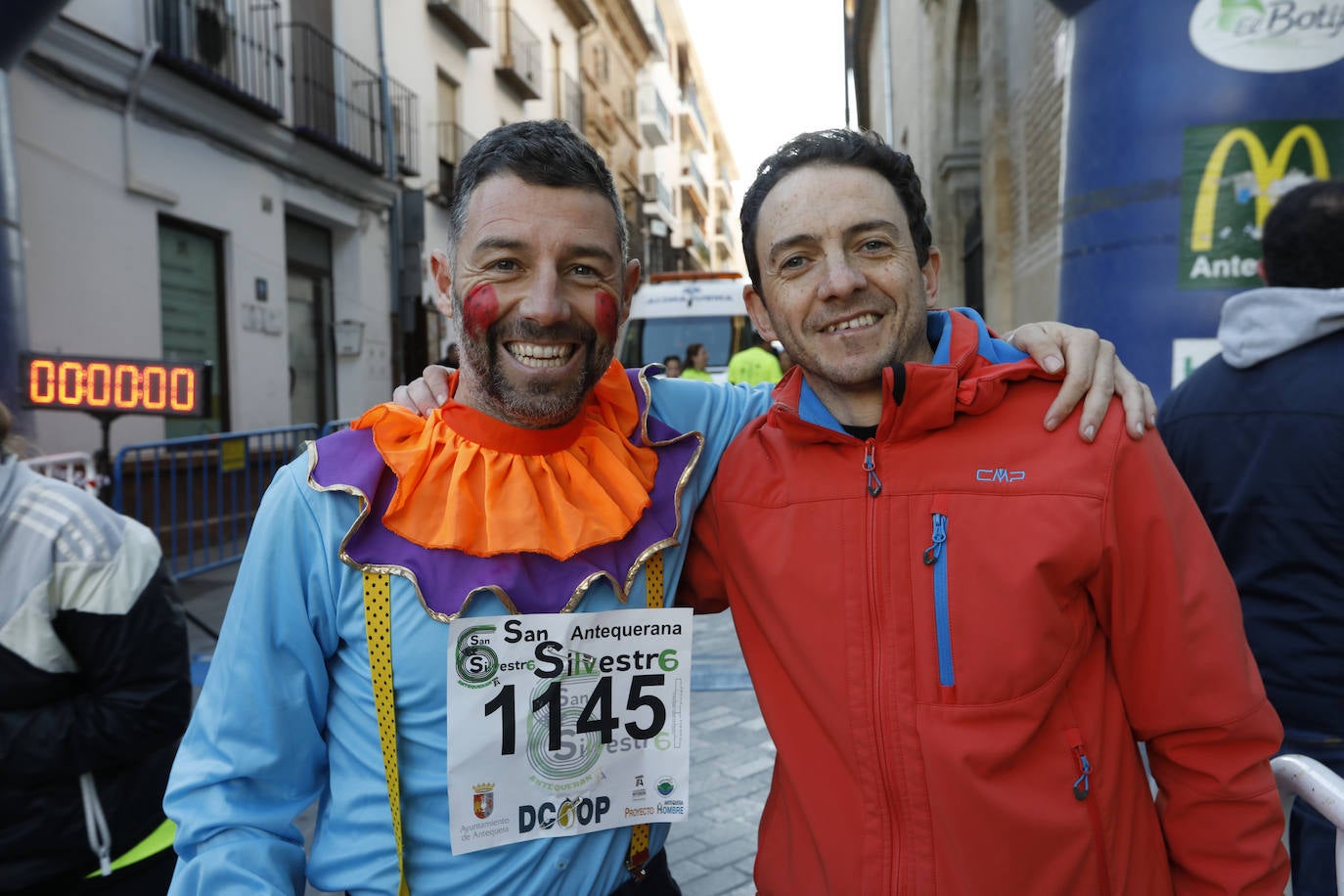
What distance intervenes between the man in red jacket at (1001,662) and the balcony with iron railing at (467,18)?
16.2m

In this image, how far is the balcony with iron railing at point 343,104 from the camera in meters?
11.9

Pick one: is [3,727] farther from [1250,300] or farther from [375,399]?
[375,399]

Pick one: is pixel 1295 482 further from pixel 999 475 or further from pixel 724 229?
pixel 724 229

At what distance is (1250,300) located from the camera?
7.63 ft

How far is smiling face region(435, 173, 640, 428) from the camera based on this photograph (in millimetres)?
1724

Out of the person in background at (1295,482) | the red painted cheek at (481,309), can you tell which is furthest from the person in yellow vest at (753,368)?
the red painted cheek at (481,309)

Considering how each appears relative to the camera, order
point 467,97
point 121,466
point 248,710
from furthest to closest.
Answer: point 467,97 → point 121,466 → point 248,710

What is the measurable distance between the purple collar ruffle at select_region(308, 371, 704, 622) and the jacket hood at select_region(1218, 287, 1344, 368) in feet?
4.92

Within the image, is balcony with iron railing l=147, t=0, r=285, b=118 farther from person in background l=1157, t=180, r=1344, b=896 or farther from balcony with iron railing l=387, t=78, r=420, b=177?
person in background l=1157, t=180, r=1344, b=896

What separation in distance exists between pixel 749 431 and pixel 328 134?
1224 centimetres

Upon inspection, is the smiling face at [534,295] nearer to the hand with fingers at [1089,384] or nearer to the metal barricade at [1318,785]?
the hand with fingers at [1089,384]

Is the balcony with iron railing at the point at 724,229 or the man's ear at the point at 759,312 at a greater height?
the balcony with iron railing at the point at 724,229

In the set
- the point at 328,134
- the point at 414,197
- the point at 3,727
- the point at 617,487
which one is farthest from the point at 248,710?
the point at 414,197

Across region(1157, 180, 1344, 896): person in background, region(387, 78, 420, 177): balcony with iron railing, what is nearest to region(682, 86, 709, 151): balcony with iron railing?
region(387, 78, 420, 177): balcony with iron railing
